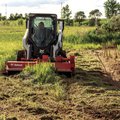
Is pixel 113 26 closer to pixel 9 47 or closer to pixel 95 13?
pixel 9 47

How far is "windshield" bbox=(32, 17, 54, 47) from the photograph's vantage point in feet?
44.9

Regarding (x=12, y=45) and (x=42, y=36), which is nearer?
(x=42, y=36)

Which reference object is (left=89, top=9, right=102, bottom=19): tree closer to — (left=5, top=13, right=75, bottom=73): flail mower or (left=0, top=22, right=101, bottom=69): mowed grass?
(left=0, top=22, right=101, bottom=69): mowed grass

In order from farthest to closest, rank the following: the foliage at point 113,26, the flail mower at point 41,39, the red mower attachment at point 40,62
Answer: the foliage at point 113,26 → the flail mower at point 41,39 → the red mower attachment at point 40,62

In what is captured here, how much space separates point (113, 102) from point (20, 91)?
7.45 feet

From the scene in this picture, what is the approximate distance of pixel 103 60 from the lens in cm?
1777

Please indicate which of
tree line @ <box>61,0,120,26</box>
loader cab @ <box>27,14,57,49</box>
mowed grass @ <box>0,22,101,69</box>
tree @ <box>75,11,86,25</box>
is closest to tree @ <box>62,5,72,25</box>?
tree line @ <box>61,0,120,26</box>

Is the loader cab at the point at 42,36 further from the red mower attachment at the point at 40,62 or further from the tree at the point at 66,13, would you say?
the tree at the point at 66,13

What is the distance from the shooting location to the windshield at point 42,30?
1370 cm

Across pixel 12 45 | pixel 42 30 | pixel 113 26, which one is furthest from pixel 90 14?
pixel 42 30

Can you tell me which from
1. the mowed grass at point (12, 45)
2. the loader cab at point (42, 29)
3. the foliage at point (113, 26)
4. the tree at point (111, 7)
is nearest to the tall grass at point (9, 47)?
the mowed grass at point (12, 45)

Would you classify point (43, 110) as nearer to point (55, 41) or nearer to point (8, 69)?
point (8, 69)

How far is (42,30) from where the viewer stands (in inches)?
542

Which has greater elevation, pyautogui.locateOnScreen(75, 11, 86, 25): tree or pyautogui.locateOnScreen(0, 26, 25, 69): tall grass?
pyautogui.locateOnScreen(75, 11, 86, 25): tree
